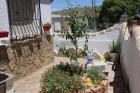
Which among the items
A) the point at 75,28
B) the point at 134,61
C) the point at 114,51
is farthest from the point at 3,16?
the point at 114,51

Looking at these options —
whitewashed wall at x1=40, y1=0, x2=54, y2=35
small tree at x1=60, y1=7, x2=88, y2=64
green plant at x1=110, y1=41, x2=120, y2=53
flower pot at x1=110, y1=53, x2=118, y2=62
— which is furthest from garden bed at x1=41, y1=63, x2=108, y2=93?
green plant at x1=110, y1=41, x2=120, y2=53

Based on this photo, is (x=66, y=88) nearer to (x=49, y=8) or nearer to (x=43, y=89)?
(x=43, y=89)

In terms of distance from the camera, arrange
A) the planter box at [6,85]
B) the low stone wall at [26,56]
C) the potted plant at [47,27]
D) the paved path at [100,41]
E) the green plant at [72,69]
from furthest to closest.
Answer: the paved path at [100,41]
the potted plant at [47,27]
the low stone wall at [26,56]
the green plant at [72,69]
the planter box at [6,85]

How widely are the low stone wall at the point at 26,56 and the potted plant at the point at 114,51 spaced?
2989 millimetres

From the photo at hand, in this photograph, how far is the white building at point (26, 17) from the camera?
42.0 feet

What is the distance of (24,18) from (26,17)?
0.14 metres

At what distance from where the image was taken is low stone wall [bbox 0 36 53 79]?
446 inches

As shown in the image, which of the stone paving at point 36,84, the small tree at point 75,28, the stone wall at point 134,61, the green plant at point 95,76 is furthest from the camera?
the stone paving at point 36,84

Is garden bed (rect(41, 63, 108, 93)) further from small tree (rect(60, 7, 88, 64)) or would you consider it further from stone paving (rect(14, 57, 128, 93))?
stone paving (rect(14, 57, 128, 93))

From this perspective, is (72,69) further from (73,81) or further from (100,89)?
(73,81)

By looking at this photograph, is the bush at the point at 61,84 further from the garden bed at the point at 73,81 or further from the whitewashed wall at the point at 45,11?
the whitewashed wall at the point at 45,11

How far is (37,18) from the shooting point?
14812mm

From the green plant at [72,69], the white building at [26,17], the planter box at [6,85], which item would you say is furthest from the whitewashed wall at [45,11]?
the planter box at [6,85]

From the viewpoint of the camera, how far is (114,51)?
1677 cm
